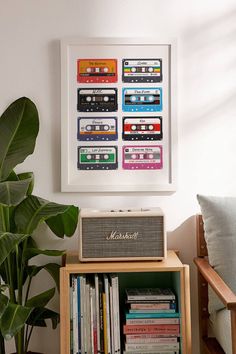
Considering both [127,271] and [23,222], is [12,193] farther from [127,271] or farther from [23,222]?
[127,271]

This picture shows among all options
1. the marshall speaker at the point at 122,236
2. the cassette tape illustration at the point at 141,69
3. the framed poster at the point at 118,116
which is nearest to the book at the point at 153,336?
the marshall speaker at the point at 122,236

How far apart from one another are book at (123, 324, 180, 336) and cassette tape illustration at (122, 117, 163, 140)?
92 cm

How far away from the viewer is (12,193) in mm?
2057

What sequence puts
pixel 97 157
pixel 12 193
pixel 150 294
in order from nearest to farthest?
pixel 12 193, pixel 150 294, pixel 97 157

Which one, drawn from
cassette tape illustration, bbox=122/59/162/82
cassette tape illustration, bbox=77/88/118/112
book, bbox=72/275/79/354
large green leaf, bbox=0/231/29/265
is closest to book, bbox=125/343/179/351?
book, bbox=72/275/79/354

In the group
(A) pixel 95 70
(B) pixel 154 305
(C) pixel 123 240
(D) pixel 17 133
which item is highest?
(A) pixel 95 70

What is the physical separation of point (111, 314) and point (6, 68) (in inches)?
51.8

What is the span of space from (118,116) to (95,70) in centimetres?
26

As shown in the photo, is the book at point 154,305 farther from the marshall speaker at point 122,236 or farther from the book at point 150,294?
the marshall speaker at point 122,236

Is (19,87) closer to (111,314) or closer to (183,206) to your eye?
(183,206)

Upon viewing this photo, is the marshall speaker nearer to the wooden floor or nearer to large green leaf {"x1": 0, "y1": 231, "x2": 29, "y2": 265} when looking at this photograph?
large green leaf {"x1": 0, "y1": 231, "x2": 29, "y2": 265}

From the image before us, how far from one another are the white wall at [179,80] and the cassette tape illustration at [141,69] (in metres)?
0.13

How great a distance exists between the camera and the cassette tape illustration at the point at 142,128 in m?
2.70

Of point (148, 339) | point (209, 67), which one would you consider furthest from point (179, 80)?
point (148, 339)
